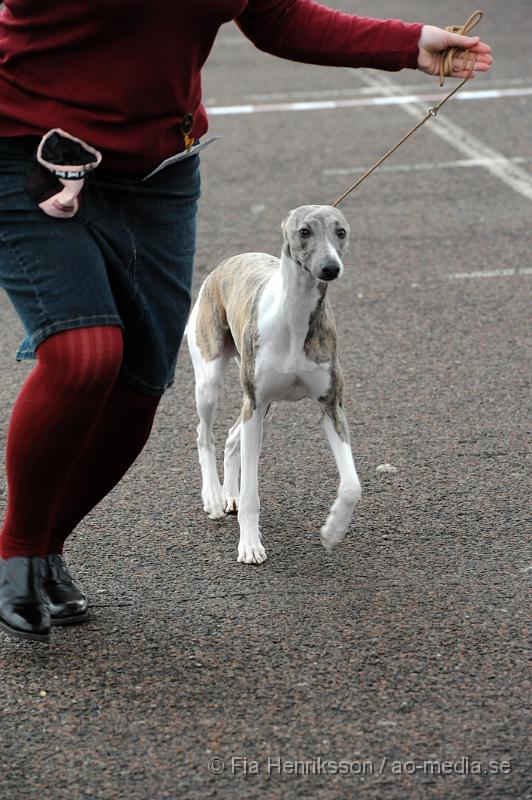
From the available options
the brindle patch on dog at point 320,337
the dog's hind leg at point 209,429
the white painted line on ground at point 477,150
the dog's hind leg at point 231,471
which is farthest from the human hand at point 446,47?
the white painted line on ground at point 477,150

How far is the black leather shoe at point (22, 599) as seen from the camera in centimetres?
375

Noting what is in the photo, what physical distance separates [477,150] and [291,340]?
6.57 metres

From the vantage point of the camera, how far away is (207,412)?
493cm

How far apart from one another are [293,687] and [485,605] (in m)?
0.77

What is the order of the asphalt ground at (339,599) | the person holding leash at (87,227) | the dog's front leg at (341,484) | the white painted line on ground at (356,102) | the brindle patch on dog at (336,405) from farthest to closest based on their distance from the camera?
the white painted line on ground at (356,102), the brindle patch on dog at (336,405), the dog's front leg at (341,484), the person holding leash at (87,227), the asphalt ground at (339,599)

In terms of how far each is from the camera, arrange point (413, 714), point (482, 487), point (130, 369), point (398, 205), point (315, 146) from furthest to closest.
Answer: point (315, 146)
point (398, 205)
point (482, 487)
point (130, 369)
point (413, 714)

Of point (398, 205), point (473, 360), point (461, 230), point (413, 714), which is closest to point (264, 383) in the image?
point (413, 714)

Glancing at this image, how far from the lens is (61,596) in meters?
4.05

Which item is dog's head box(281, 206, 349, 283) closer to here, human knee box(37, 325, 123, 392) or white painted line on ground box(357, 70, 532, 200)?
human knee box(37, 325, 123, 392)

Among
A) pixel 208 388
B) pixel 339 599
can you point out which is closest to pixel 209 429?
pixel 208 388

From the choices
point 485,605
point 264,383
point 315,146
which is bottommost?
point 315,146

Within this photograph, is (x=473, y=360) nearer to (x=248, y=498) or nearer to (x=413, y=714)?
(x=248, y=498)

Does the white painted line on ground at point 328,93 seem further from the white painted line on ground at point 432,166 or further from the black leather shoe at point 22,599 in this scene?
the black leather shoe at point 22,599

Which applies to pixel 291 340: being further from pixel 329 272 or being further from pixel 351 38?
pixel 351 38
